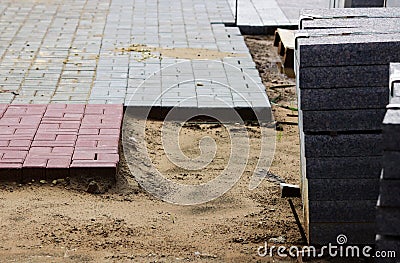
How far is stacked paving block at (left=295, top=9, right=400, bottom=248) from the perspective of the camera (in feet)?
13.9

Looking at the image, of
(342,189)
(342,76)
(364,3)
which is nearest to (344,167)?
(342,189)

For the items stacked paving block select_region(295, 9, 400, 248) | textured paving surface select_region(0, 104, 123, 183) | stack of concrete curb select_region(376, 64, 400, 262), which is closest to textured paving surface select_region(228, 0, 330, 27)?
textured paving surface select_region(0, 104, 123, 183)

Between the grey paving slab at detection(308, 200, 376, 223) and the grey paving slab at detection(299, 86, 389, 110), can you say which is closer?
the grey paving slab at detection(299, 86, 389, 110)

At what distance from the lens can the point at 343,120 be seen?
4328mm

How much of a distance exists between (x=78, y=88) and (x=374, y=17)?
4009 millimetres

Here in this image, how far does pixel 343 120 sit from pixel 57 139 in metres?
2.96

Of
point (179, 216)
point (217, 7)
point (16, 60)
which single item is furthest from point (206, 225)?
point (217, 7)

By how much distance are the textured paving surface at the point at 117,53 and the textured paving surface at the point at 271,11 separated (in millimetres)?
275

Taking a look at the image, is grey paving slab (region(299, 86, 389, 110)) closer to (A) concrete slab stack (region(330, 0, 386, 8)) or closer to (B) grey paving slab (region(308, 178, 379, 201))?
(B) grey paving slab (region(308, 178, 379, 201))

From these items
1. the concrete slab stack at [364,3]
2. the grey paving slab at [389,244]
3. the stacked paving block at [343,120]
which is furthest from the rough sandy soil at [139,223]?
the concrete slab stack at [364,3]

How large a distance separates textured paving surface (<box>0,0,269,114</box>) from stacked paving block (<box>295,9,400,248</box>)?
3.23m

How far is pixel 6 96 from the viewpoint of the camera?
25.7ft

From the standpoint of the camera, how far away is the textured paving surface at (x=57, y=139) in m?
5.93

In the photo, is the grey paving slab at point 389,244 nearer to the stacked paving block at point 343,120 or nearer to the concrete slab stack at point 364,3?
the stacked paving block at point 343,120
